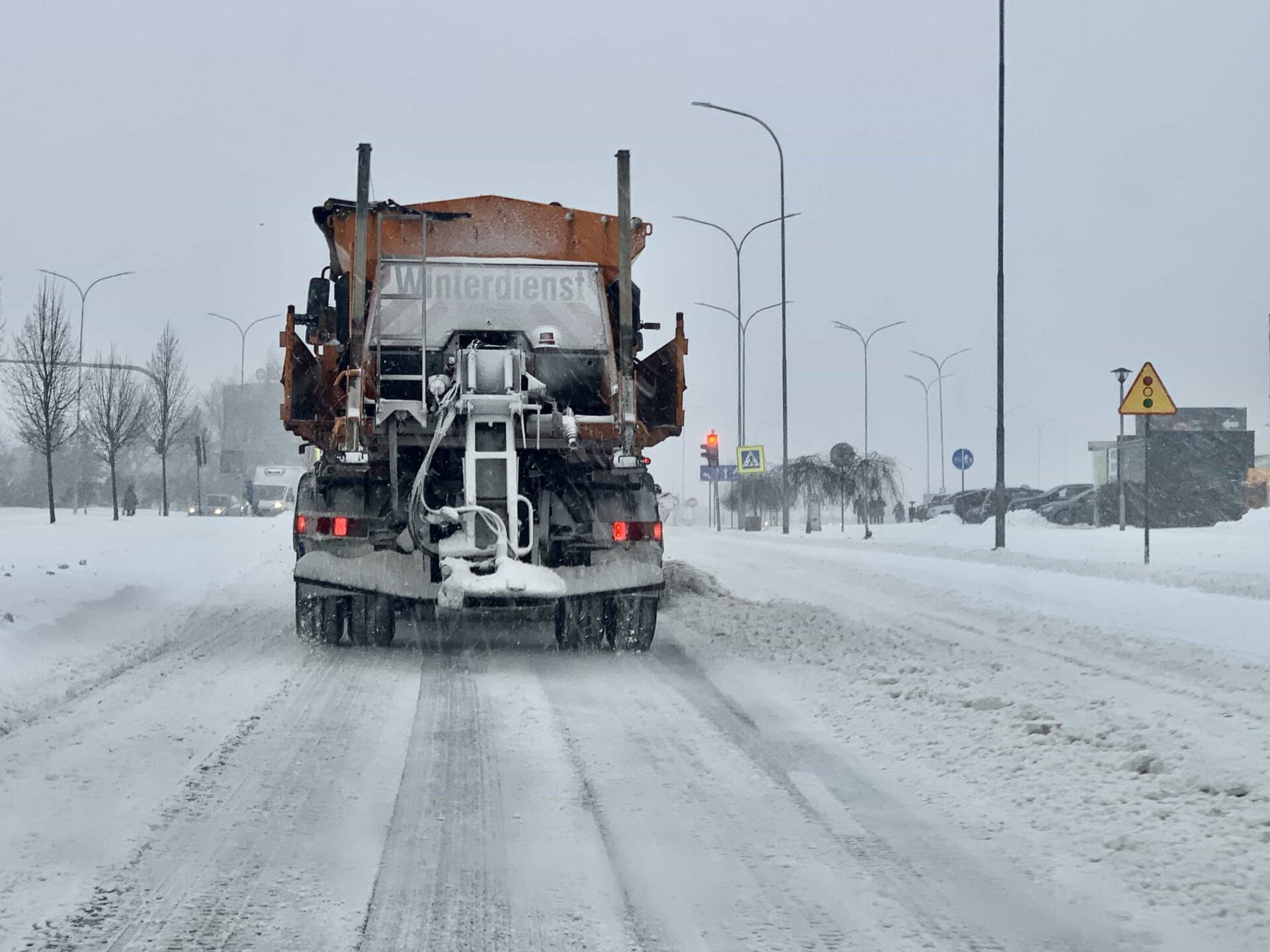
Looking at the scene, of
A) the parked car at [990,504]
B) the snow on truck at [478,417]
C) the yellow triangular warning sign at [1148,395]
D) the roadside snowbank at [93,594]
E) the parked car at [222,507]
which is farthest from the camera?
the parked car at [222,507]

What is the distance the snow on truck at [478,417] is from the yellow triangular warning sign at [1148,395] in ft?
33.2

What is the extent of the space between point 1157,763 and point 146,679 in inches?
246

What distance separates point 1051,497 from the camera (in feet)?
195

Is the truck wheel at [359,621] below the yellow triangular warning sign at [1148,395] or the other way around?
below

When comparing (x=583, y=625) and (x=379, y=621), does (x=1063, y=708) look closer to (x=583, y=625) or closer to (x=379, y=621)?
(x=583, y=625)

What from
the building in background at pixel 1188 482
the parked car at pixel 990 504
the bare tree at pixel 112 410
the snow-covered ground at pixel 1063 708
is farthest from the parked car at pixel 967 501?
the snow-covered ground at pixel 1063 708

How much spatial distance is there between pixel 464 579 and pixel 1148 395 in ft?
42.2

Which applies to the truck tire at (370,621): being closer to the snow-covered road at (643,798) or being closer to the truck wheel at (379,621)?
the truck wheel at (379,621)

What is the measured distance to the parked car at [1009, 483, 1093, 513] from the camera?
57656 millimetres

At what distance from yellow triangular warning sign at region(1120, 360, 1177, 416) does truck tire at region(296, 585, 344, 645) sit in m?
12.4

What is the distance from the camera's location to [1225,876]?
480cm

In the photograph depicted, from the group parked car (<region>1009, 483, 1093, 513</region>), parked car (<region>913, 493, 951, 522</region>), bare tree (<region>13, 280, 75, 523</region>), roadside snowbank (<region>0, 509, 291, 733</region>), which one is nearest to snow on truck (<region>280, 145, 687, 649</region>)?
roadside snowbank (<region>0, 509, 291, 733</region>)

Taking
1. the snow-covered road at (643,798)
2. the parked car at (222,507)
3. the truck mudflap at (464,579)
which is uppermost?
the parked car at (222,507)

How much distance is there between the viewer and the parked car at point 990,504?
55.8 meters
